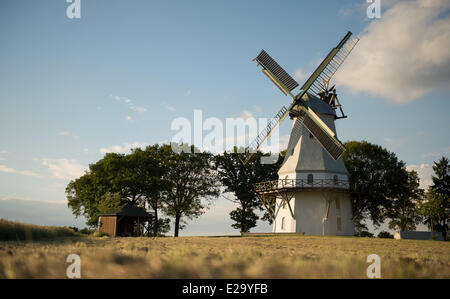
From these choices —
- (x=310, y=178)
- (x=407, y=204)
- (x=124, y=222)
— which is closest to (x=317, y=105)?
→ (x=310, y=178)

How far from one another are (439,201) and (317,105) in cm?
1779

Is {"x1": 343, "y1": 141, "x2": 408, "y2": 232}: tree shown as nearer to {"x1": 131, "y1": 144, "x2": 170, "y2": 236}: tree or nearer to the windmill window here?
the windmill window

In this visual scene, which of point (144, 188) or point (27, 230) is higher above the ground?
point (144, 188)

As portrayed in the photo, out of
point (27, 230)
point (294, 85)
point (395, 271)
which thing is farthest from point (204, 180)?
point (395, 271)

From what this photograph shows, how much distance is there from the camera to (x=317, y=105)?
34.3 meters

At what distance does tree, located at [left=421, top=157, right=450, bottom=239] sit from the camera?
3666 cm

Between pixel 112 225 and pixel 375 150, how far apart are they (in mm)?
34252

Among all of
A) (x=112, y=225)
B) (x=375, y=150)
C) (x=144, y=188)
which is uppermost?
(x=375, y=150)

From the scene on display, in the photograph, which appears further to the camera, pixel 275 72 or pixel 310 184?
pixel 275 72

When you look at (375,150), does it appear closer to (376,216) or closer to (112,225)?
(376,216)

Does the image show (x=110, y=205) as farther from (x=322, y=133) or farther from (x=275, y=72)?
(x=322, y=133)

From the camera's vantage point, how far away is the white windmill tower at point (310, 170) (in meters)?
31.8

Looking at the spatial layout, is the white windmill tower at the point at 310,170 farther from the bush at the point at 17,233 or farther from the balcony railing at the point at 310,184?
the bush at the point at 17,233
